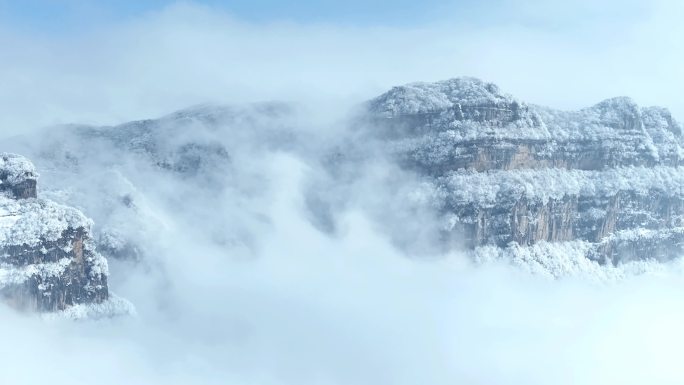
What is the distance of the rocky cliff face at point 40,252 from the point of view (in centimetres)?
11162

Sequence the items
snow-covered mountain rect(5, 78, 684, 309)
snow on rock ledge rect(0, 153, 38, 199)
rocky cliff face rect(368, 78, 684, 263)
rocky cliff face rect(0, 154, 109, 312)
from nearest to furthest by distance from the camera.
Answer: rocky cliff face rect(0, 154, 109, 312)
snow on rock ledge rect(0, 153, 38, 199)
snow-covered mountain rect(5, 78, 684, 309)
rocky cliff face rect(368, 78, 684, 263)

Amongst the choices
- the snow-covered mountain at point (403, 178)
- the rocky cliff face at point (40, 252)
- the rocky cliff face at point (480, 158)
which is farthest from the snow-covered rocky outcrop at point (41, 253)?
the rocky cliff face at point (480, 158)

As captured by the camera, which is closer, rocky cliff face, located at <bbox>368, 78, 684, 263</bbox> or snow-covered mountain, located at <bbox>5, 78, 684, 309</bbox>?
snow-covered mountain, located at <bbox>5, 78, 684, 309</bbox>

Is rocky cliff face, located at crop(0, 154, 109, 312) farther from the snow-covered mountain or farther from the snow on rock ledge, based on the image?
the snow-covered mountain

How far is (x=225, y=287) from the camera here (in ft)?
529

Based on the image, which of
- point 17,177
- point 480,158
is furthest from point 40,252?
point 480,158

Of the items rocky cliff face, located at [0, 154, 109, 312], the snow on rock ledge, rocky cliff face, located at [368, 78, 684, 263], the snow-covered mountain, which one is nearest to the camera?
rocky cliff face, located at [0, 154, 109, 312]

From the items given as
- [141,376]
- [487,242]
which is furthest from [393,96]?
[141,376]

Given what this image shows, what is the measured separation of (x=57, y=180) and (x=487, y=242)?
7814 centimetres

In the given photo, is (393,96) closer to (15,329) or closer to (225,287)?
(225,287)

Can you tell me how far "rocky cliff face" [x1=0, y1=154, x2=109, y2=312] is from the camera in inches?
4395

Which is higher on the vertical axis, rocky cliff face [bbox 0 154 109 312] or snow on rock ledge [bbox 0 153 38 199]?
snow on rock ledge [bbox 0 153 38 199]

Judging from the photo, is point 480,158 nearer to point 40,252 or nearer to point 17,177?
point 17,177

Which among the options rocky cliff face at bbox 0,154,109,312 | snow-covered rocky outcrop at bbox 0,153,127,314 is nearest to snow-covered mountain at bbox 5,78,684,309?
snow-covered rocky outcrop at bbox 0,153,127,314
